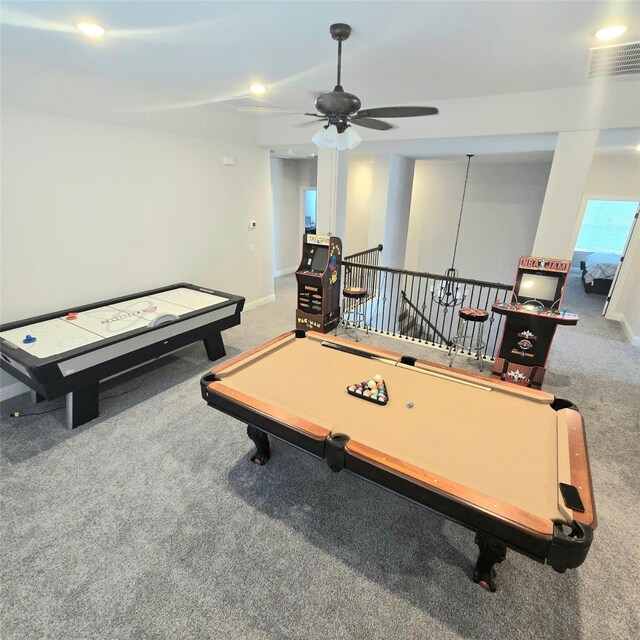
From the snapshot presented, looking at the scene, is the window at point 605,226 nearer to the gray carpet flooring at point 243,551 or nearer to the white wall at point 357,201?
the white wall at point 357,201

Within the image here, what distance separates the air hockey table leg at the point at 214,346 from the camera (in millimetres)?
3949

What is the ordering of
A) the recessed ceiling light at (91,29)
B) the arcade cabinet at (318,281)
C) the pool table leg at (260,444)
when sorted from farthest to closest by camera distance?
the arcade cabinet at (318,281) < the pool table leg at (260,444) < the recessed ceiling light at (91,29)

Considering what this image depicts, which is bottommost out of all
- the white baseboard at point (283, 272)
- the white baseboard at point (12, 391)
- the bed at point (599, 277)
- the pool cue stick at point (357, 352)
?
the white baseboard at point (12, 391)

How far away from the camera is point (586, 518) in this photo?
4.24ft

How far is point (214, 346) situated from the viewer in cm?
399

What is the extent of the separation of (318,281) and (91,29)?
10.0 feet

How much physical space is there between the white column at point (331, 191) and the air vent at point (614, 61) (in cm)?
266

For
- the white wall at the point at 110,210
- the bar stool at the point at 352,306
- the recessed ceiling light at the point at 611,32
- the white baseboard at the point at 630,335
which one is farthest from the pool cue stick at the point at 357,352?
the white baseboard at the point at 630,335

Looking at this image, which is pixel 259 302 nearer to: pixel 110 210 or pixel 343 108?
pixel 110 210

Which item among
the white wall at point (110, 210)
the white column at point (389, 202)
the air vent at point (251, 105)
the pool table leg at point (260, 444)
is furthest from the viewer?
the white column at point (389, 202)

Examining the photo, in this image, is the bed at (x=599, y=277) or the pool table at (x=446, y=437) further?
the bed at (x=599, y=277)

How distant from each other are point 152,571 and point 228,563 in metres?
0.39

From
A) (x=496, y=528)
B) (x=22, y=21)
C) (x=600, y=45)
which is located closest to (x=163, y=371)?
(x=22, y=21)

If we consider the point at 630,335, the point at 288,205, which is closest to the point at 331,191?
the point at 288,205
